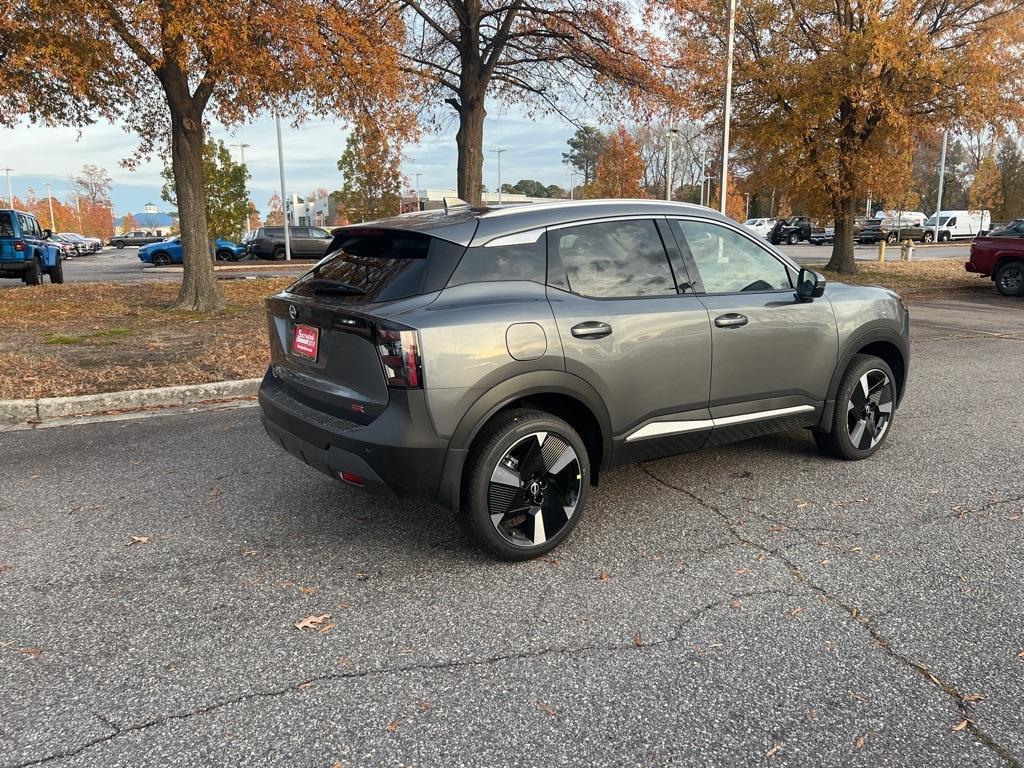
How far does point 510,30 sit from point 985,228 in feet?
148

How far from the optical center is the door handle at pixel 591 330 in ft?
11.9

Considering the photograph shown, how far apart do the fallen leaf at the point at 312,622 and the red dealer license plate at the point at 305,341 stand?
4.13 feet

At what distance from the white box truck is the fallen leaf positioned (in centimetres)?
5339

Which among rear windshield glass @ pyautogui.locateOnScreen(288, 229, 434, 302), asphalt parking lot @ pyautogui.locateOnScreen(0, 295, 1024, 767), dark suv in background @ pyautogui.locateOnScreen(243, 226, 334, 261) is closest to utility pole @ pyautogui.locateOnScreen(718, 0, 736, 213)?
asphalt parking lot @ pyautogui.locateOnScreen(0, 295, 1024, 767)

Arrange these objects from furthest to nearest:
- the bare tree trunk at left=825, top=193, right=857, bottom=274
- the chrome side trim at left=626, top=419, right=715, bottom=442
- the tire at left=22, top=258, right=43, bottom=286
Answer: the bare tree trunk at left=825, top=193, right=857, bottom=274
the tire at left=22, top=258, right=43, bottom=286
the chrome side trim at left=626, top=419, right=715, bottom=442

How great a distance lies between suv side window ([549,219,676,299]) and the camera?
380 centimetres

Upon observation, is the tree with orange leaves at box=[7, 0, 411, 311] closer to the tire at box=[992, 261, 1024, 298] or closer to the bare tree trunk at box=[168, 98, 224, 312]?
the bare tree trunk at box=[168, 98, 224, 312]

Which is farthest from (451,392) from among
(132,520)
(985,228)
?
(985,228)

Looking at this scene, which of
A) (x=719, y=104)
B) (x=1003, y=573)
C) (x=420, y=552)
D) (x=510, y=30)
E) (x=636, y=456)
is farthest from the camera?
(x=719, y=104)

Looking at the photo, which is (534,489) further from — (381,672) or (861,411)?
(861,411)

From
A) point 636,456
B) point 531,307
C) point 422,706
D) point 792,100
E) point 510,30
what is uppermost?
point 510,30

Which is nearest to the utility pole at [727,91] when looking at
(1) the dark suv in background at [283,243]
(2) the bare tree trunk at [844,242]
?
(2) the bare tree trunk at [844,242]

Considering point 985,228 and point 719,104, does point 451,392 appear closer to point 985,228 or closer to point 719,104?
point 719,104

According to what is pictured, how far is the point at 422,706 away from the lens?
2.54 meters
